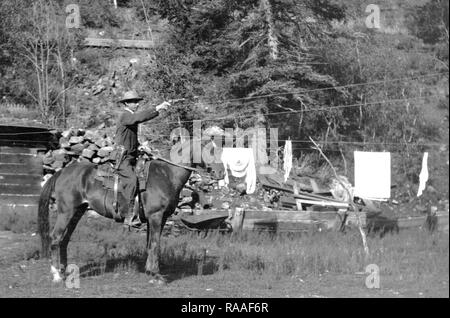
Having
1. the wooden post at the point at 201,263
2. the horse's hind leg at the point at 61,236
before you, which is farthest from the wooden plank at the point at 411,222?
the horse's hind leg at the point at 61,236

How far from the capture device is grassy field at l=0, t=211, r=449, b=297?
8.80 metres

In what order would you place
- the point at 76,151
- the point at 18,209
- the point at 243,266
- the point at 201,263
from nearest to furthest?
the point at 201,263, the point at 243,266, the point at 18,209, the point at 76,151

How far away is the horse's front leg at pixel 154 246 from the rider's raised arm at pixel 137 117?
1.61m

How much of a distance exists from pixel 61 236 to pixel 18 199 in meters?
8.59

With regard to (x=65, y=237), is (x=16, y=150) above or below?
above

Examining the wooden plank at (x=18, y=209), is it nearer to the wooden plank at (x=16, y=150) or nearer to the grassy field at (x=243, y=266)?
the wooden plank at (x=16, y=150)

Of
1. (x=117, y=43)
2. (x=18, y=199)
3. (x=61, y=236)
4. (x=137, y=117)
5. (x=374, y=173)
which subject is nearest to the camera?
(x=137, y=117)

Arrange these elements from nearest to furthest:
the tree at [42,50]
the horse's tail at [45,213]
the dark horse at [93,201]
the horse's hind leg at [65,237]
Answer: the dark horse at [93,201], the horse's hind leg at [65,237], the horse's tail at [45,213], the tree at [42,50]

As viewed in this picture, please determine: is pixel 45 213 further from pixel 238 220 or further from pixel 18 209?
pixel 18 209

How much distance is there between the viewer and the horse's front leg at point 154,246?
410 inches

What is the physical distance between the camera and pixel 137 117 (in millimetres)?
10211

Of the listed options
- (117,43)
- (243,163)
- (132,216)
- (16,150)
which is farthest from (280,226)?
(117,43)

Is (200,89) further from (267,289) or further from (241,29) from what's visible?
(267,289)

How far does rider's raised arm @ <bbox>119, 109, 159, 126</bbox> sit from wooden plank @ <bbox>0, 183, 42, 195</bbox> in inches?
364
